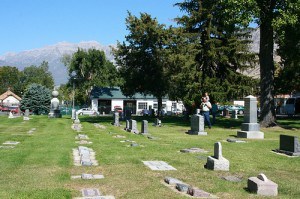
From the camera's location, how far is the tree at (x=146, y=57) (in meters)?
41.1

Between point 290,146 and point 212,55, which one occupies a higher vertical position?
point 212,55

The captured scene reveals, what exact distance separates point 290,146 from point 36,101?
46.2 metres

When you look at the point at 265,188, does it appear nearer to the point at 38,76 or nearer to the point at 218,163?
the point at 218,163

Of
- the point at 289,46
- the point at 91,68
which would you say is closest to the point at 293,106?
the point at 289,46

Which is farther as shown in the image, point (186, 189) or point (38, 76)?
point (38, 76)

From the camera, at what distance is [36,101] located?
176 ft

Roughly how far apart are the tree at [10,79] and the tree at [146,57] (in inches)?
3461

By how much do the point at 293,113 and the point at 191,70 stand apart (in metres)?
20.8

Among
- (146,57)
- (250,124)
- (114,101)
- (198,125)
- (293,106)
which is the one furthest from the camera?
(114,101)

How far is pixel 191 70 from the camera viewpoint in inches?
1254

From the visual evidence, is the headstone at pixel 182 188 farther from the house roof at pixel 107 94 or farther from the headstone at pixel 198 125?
the house roof at pixel 107 94

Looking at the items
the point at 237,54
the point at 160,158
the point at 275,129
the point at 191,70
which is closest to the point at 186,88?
the point at 191,70

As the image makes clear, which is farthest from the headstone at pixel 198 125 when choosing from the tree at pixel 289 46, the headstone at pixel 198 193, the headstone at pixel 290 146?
the headstone at pixel 198 193

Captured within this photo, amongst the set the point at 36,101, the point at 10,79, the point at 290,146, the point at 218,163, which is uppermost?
the point at 10,79
